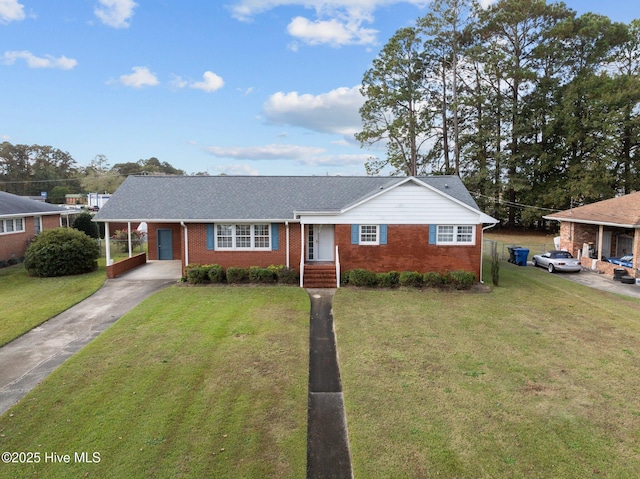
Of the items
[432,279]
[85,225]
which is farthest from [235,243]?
[85,225]

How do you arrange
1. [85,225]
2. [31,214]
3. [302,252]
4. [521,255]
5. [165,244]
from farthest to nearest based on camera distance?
[85,225] → [31,214] → [521,255] → [165,244] → [302,252]

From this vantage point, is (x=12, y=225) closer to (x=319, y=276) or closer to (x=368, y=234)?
(x=319, y=276)

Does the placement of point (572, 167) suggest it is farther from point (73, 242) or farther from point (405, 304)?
point (73, 242)

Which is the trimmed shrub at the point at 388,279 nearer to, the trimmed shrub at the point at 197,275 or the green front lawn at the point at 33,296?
the trimmed shrub at the point at 197,275

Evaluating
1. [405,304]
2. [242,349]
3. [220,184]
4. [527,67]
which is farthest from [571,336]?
[527,67]

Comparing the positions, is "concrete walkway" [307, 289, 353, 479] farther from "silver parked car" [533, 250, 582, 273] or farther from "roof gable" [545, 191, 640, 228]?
"roof gable" [545, 191, 640, 228]

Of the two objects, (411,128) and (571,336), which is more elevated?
(411,128)
